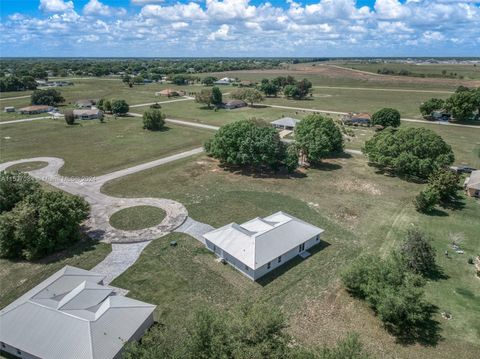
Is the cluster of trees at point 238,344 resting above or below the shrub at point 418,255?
above

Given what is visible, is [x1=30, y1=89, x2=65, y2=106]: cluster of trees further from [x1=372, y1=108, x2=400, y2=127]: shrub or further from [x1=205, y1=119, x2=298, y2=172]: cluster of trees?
[x1=372, y1=108, x2=400, y2=127]: shrub

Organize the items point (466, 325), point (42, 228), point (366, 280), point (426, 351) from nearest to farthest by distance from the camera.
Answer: point (426, 351), point (466, 325), point (366, 280), point (42, 228)

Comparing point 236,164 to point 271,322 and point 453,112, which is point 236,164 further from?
point 453,112

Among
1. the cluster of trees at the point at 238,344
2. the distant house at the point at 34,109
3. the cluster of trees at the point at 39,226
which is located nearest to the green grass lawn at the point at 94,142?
the distant house at the point at 34,109

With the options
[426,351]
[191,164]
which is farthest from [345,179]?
[426,351]

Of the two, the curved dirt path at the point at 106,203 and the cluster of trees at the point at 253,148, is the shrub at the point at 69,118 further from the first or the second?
the cluster of trees at the point at 253,148

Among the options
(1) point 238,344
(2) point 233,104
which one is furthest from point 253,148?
(2) point 233,104

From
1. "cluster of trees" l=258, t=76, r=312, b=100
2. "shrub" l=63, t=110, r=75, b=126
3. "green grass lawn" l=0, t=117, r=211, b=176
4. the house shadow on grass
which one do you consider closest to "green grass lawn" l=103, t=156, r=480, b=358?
the house shadow on grass

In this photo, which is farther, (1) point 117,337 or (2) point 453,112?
(2) point 453,112
